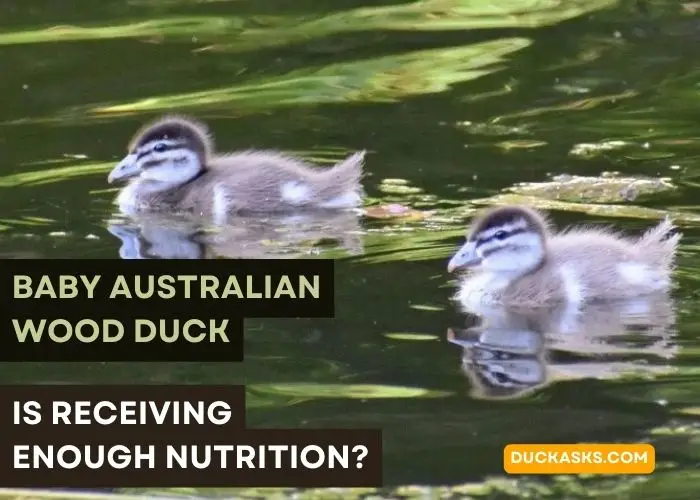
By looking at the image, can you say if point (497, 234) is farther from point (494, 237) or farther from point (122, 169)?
point (122, 169)

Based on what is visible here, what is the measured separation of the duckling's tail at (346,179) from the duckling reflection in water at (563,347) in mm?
305

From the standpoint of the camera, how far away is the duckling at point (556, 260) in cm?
329

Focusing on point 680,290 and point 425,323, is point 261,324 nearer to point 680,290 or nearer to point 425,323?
point 425,323

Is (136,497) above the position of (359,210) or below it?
below

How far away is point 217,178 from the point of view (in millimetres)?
3490

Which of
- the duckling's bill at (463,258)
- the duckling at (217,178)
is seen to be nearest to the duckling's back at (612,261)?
the duckling's bill at (463,258)

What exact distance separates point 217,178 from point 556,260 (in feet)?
2.15

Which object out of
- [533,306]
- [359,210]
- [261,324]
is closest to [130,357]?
[261,324]

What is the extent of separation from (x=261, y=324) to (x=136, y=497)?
1.22 ft

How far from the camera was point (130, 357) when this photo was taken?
3.25 meters

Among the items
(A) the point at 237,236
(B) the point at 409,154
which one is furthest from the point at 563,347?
(A) the point at 237,236
